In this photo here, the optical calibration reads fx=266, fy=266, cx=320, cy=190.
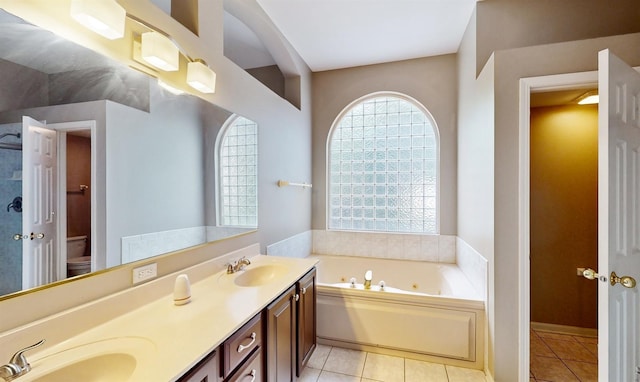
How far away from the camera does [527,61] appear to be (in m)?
1.82

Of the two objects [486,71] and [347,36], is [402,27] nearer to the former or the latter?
[347,36]

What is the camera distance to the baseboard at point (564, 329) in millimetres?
2535

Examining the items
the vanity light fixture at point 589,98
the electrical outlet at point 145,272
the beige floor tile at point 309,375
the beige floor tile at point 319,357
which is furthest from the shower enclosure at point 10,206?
the vanity light fixture at point 589,98

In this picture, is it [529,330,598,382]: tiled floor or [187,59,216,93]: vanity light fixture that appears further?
[529,330,598,382]: tiled floor

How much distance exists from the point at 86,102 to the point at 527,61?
2548mm

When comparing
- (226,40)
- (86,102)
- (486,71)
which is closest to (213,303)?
(86,102)

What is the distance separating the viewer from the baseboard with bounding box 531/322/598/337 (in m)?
2.54

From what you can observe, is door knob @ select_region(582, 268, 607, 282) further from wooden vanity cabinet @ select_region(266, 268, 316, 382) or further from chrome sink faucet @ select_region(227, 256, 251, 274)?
chrome sink faucet @ select_region(227, 256, 251, 274)

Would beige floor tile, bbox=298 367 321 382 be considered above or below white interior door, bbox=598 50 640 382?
below

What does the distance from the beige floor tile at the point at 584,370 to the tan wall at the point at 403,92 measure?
4.61ft

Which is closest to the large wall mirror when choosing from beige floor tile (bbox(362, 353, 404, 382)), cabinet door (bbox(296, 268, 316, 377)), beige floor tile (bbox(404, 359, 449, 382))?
cabinet door (bbox(296, 268, 316, 377))

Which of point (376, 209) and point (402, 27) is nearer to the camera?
point (402, 27)

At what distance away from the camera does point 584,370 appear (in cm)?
208

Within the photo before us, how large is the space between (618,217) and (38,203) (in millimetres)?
2529
